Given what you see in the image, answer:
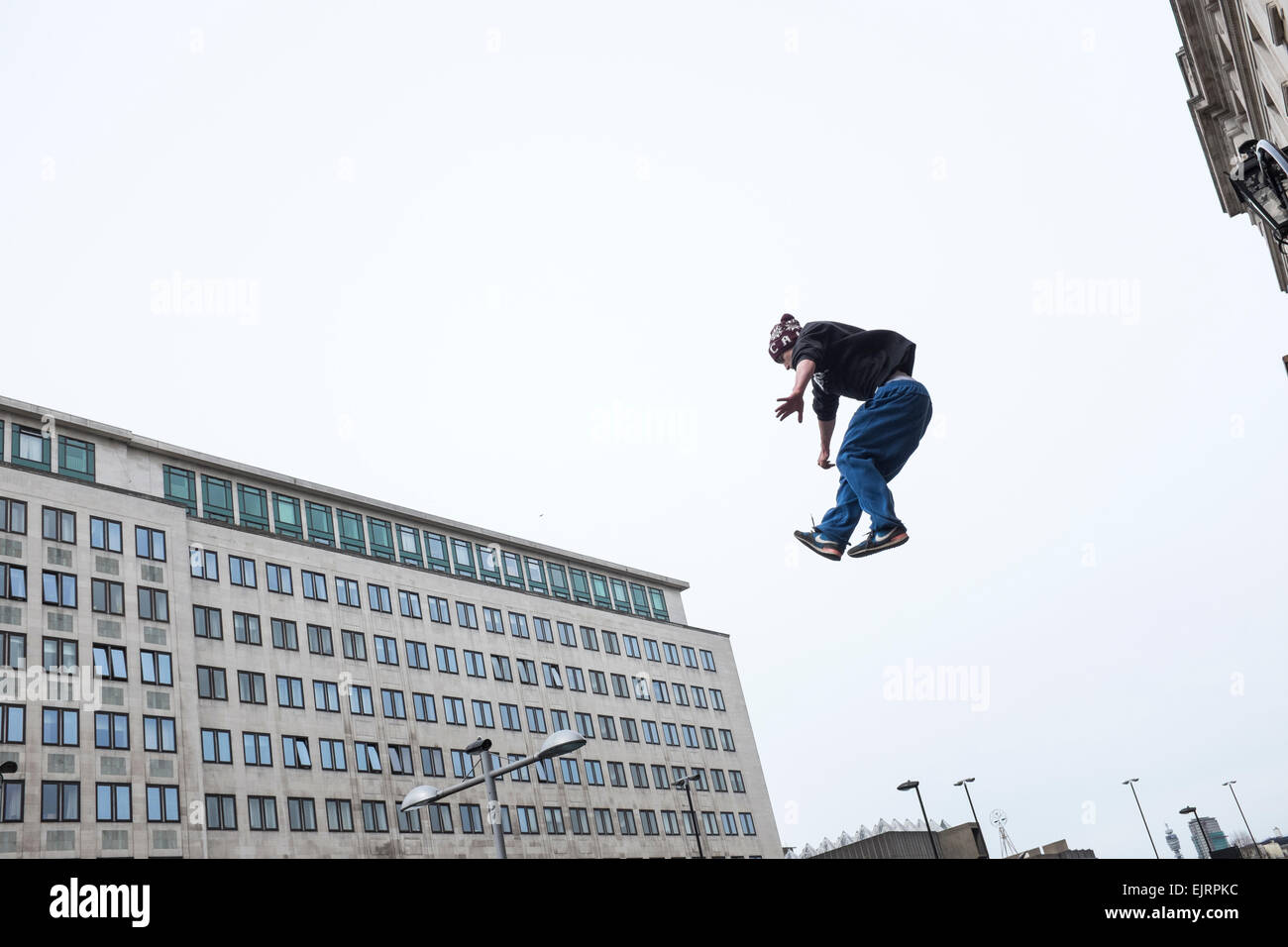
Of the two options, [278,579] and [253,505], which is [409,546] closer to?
[253,505]

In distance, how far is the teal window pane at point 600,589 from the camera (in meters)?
83.3

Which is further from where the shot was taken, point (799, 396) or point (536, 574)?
point (536, 574)

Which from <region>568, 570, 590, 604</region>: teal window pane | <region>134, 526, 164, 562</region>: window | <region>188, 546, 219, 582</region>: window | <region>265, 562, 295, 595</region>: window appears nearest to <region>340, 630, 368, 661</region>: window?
<region>265, 562, 295, 595</region>: window

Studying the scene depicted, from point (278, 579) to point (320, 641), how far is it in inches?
166

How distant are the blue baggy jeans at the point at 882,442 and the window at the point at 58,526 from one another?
49.6 meters

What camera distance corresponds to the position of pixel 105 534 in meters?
54.8

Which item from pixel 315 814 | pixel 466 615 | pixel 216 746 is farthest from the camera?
pixel 466 615

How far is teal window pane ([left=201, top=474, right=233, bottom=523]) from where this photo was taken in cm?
6256

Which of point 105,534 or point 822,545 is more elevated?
point 105,534

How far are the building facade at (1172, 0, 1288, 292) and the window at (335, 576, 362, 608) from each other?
49142mm

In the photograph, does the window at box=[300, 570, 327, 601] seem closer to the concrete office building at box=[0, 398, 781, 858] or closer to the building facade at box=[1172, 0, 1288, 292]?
the concrete office building at box=[0, 398, 781, 858]

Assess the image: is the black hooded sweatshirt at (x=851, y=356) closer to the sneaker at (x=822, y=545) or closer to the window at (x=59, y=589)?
the sneaker at (x=822, y=545)

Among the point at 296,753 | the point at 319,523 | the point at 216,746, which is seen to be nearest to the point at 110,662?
the point at 216,746

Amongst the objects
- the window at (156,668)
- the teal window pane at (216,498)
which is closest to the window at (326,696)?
the window at (156,668)
